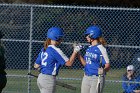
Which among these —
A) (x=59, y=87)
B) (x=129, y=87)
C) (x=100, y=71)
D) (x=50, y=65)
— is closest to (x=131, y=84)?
(x=129, y=87)

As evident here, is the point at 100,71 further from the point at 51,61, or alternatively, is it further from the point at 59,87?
the point at 59,87

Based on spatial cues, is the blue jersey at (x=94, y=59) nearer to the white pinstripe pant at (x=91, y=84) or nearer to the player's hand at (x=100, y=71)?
the white pinstripe pant at (x=91, y=84)

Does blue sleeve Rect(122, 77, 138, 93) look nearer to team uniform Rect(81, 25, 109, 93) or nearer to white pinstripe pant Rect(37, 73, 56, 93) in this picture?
team uniform Rect(81, 25, 109, 93)

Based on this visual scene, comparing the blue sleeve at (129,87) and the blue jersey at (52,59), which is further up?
the blue jersey at (52,59)

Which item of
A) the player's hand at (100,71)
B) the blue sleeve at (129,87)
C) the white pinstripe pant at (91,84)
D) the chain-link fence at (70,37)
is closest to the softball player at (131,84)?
the blue sleeve at (129,87)

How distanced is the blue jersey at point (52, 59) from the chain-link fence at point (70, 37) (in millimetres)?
5630

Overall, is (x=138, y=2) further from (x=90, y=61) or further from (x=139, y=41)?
(x=90, y=61)

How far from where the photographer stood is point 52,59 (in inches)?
414

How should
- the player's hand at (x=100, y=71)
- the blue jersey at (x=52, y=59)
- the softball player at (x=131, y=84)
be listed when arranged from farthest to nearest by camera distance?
the softball player at (x=131, y=84) < the player's hand at (x=100, y=71) < the blue jersey at (x=52, y=59)

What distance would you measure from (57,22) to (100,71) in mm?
8178

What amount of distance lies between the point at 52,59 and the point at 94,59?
0.84m

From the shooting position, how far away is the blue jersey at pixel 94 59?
425 inches

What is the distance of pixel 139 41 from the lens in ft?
58.1

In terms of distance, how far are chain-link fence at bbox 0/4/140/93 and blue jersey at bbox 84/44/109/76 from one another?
539 cm
